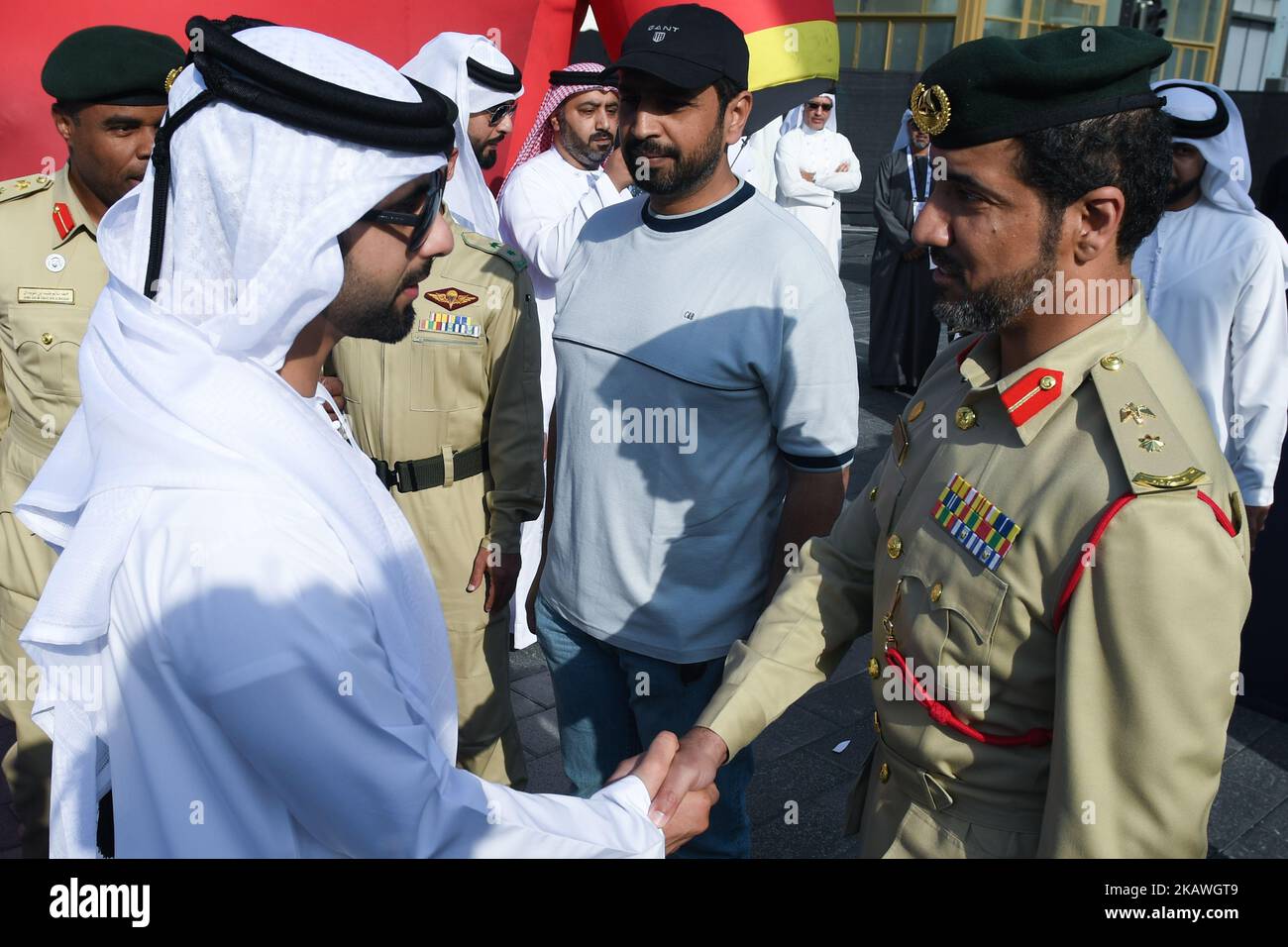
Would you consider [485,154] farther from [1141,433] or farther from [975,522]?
[1141,433]

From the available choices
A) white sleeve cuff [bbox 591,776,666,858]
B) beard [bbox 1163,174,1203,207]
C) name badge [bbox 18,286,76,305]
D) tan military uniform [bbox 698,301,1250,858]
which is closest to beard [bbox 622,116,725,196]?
tan military uniform [bbox 698,301,1250,858]

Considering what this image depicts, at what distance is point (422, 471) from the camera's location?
3338 mm

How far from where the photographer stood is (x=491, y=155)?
17.2 ft

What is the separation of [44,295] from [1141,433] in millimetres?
3230

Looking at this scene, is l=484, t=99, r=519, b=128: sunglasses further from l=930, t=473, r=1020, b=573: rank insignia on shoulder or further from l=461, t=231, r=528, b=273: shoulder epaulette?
l=930, t=473, r=1020, b=573: rank insignia on shoulder

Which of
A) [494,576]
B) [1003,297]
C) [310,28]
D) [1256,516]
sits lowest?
[494,576]

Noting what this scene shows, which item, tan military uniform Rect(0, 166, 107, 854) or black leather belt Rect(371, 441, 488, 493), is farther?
black leather belt Rect(371, 441, 488, 493)

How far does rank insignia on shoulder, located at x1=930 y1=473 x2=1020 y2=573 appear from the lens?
168 cm

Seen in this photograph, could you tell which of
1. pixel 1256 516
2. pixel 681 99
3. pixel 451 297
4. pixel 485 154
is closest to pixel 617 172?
pixel 485 154

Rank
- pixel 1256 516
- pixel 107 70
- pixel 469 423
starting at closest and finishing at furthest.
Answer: pixel 107 70, pixel 469 423, pixel 1256 516

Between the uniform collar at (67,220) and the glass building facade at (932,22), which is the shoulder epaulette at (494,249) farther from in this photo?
the glass building facade at (932,22)

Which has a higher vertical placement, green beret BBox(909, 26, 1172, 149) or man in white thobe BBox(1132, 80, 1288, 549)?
green beret BBox(909, 26, 1172, 149)

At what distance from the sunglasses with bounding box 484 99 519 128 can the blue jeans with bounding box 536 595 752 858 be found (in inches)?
99.1

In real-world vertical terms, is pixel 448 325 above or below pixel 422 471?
above
